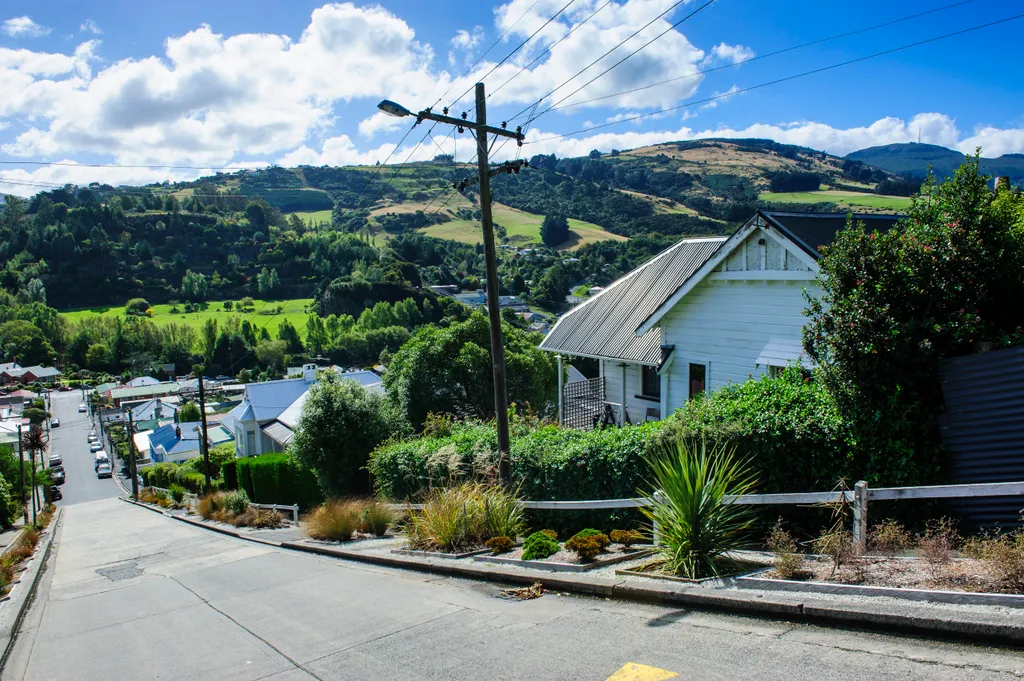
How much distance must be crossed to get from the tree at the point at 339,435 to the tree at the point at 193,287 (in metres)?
164

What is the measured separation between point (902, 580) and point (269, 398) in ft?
152

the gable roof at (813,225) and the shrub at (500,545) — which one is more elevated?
the gable roof at (813,225)

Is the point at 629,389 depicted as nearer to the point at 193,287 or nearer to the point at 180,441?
the point at 180,441

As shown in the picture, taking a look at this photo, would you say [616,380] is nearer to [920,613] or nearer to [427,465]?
[427,465]

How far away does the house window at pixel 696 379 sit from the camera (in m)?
14.5

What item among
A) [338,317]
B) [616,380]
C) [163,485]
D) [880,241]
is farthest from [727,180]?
[880,241]

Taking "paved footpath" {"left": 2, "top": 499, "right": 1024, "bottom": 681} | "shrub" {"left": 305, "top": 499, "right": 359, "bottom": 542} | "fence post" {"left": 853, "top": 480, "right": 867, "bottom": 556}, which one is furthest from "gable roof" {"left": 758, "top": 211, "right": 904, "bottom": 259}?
"shrub" {"left": 305, "top": 499, "right": 359, "bottom": 542}

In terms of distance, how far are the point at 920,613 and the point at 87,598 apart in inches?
488

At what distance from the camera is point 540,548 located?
8453mm

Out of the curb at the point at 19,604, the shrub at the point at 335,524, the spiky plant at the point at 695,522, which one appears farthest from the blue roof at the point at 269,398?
the spiky plant at the point at 695,522

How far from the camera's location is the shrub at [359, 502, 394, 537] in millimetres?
14422

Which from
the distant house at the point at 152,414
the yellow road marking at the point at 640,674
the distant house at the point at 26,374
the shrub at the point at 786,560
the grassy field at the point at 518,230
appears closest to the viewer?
the yellow road marking at the point at 640,674

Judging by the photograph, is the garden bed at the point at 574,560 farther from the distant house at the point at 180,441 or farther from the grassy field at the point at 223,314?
the grassy field at the point at 223,314

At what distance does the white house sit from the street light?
21.0 feet
